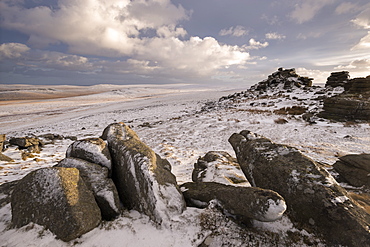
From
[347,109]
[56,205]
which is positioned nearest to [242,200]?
[56,205]

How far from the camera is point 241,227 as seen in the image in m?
3.62

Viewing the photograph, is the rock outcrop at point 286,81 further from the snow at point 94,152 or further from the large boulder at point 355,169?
the snow at point 94,152

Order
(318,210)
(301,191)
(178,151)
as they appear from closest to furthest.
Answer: (318,210) → (301,191) → (178,151)

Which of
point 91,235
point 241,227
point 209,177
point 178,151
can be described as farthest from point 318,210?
point 178,151

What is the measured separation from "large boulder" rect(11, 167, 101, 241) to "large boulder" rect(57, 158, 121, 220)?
0.87ft

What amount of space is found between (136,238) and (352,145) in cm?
1411

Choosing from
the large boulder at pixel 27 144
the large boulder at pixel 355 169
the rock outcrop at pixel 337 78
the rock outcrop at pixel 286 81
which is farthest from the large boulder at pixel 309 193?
the rock outcrop at pixel 286 81

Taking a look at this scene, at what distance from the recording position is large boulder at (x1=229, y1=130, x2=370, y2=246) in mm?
3053

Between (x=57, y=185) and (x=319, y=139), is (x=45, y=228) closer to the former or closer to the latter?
(x=57, y=185)

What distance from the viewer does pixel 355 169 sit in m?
6.23

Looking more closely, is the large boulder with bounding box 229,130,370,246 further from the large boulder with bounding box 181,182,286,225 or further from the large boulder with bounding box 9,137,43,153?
the large boulder with bounding box 9,137,43,153

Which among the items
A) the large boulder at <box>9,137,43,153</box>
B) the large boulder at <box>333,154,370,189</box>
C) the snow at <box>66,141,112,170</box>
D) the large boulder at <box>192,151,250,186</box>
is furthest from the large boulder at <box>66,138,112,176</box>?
the large boulder at <box>333,154,370,189</box>

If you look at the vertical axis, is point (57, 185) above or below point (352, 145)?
above

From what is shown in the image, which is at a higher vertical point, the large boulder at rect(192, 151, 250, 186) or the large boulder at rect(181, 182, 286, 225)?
the large boulder at rect(181, 182, 286, 225)
